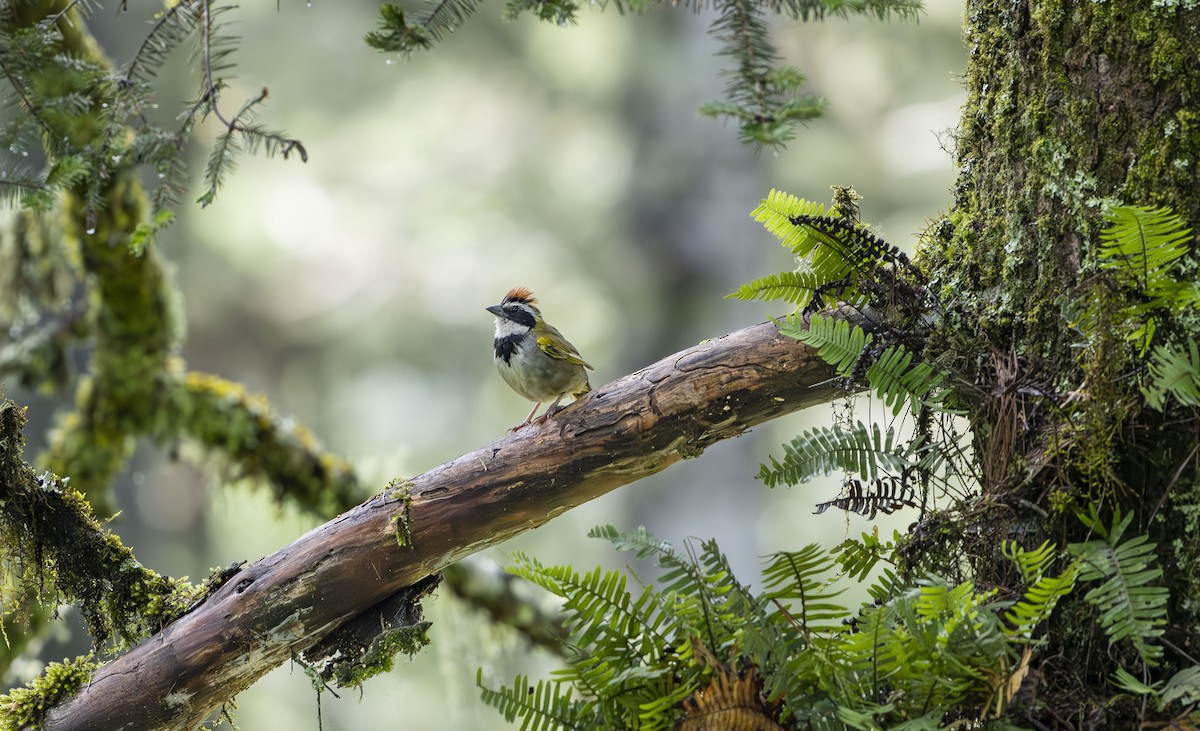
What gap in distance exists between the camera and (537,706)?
2.05m

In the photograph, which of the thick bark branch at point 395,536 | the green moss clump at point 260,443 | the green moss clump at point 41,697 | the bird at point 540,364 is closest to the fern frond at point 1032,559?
the thick bark branch at point 395,536

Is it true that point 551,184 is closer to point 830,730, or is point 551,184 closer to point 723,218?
point 723,218

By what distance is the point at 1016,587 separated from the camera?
1971mm

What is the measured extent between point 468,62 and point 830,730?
30.7ft

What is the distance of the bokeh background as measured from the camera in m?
8.64

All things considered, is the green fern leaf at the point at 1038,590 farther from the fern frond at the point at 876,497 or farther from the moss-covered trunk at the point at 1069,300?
the fern frond at the point at 876,497

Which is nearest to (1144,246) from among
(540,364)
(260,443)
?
(540,364)

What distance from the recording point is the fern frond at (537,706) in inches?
79.3

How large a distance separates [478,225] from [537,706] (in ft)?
28.6

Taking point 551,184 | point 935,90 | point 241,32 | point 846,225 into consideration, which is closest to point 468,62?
point 551,184

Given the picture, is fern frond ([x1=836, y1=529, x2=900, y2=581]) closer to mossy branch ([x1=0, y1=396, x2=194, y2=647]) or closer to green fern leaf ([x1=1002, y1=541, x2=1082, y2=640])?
green fern leaf ([x1=1002, y1=541, x2=1082, y2=640])

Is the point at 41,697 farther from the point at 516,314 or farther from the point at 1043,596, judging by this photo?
the point at 1043,596

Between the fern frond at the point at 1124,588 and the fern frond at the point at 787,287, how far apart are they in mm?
913

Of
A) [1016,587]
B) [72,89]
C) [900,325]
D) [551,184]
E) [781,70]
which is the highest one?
[551,184]
